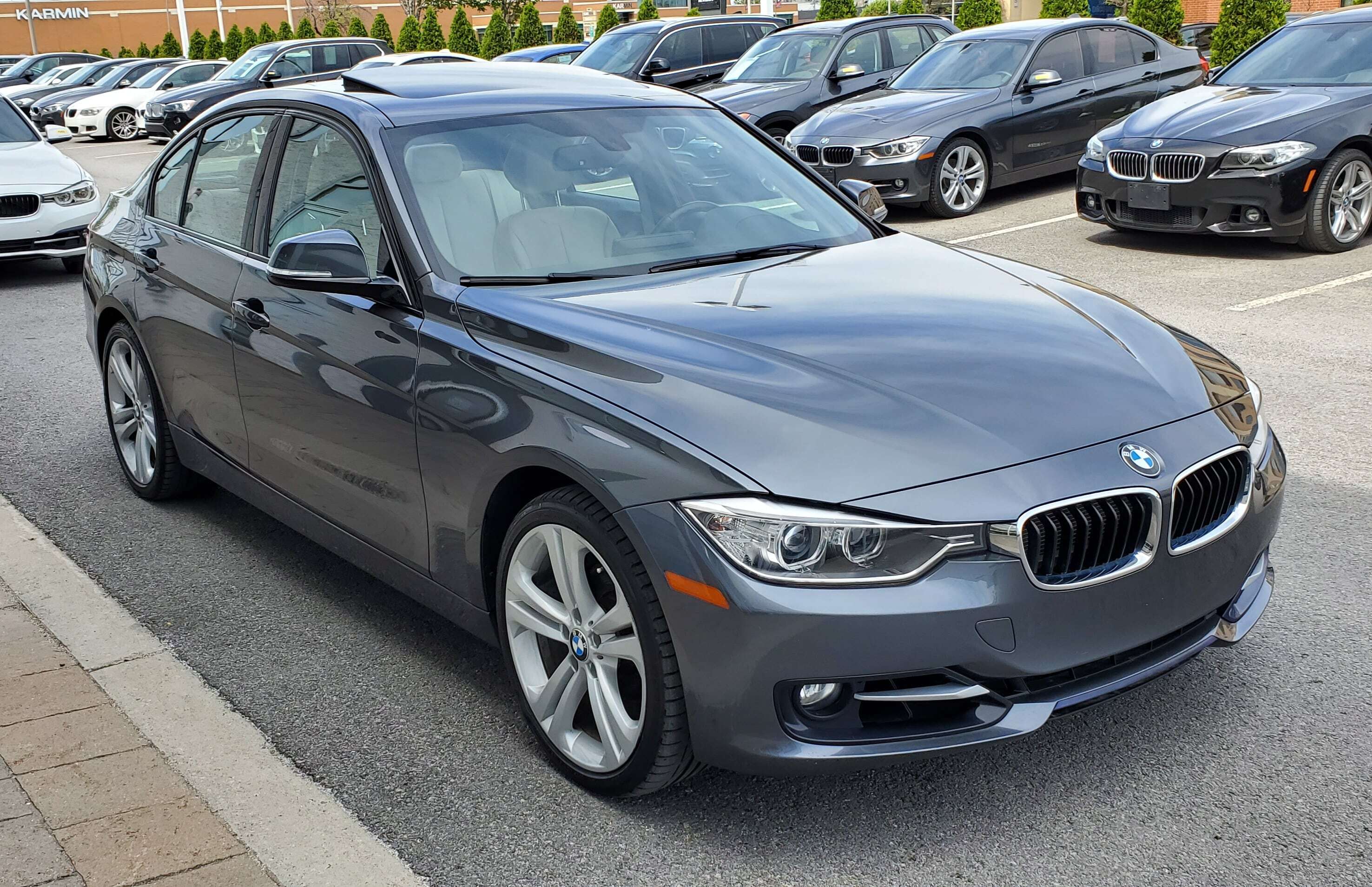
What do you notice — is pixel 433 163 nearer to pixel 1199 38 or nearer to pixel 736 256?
pixel 736 256

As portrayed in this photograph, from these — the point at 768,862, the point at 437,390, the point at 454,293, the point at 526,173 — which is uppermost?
the point at 526,173

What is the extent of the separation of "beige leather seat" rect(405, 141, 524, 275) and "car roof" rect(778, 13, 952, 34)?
39.2 feet

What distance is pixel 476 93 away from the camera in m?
4.29

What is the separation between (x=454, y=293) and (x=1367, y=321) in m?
5.98

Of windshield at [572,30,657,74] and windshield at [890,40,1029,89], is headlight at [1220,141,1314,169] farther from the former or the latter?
windshield at [572,30,657,74]

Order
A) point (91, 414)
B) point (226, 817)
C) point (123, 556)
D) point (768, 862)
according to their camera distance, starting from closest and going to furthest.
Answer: point (768, 862) < point (226, 817) < point (123, 556) < point (91, 414)

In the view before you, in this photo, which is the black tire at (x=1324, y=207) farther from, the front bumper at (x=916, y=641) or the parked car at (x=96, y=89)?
the parked car at (x=96, y=89)

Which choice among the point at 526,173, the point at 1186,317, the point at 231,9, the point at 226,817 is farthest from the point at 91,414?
the point at 231,9

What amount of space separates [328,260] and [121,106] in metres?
28.5

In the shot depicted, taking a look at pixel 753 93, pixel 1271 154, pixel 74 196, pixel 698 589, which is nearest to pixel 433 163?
pixel 698 589

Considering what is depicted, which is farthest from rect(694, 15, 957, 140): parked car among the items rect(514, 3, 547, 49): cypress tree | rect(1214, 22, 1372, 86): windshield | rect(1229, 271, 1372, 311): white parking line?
rect(514, 3, 547, 49): cypress tree

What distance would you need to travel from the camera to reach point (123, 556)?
497 centimetres

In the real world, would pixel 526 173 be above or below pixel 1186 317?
above

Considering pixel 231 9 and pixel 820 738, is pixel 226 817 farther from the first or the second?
pixel 231 9
